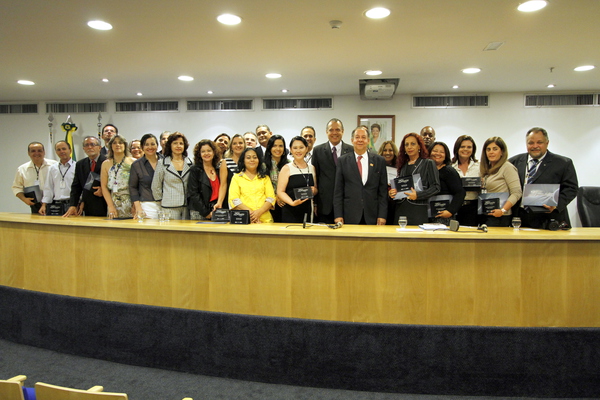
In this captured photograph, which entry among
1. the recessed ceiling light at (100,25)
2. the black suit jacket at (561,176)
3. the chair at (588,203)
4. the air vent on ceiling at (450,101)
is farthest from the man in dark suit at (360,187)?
the chair at (588,203)

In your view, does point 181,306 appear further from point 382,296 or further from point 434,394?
point 434,394

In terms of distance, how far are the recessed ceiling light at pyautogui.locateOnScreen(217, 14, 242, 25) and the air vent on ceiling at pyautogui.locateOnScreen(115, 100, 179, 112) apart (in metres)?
4.41

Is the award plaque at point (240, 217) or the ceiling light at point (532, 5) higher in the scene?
the ceiling light at point (532, 5)

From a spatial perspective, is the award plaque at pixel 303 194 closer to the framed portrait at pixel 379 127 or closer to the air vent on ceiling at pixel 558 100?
the framed portrait at pixel 379 127

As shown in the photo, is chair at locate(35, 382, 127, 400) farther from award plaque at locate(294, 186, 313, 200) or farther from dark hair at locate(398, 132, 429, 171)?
dark hair at locate(398, 132, 429, 171)

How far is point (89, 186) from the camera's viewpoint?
144 inches

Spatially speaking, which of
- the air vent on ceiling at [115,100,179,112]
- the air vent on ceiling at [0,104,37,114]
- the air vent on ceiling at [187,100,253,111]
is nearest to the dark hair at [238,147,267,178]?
the air vent on ceiling at [187,100,253,111]

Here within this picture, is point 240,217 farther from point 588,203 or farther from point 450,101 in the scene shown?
point 588,203

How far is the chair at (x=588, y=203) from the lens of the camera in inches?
253

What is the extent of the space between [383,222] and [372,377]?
1.19 metres

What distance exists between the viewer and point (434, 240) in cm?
214

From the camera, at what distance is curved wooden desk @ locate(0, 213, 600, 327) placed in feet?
6.91

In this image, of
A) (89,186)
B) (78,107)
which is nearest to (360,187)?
(89,186)

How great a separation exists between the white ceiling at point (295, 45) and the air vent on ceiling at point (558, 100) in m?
0.26
